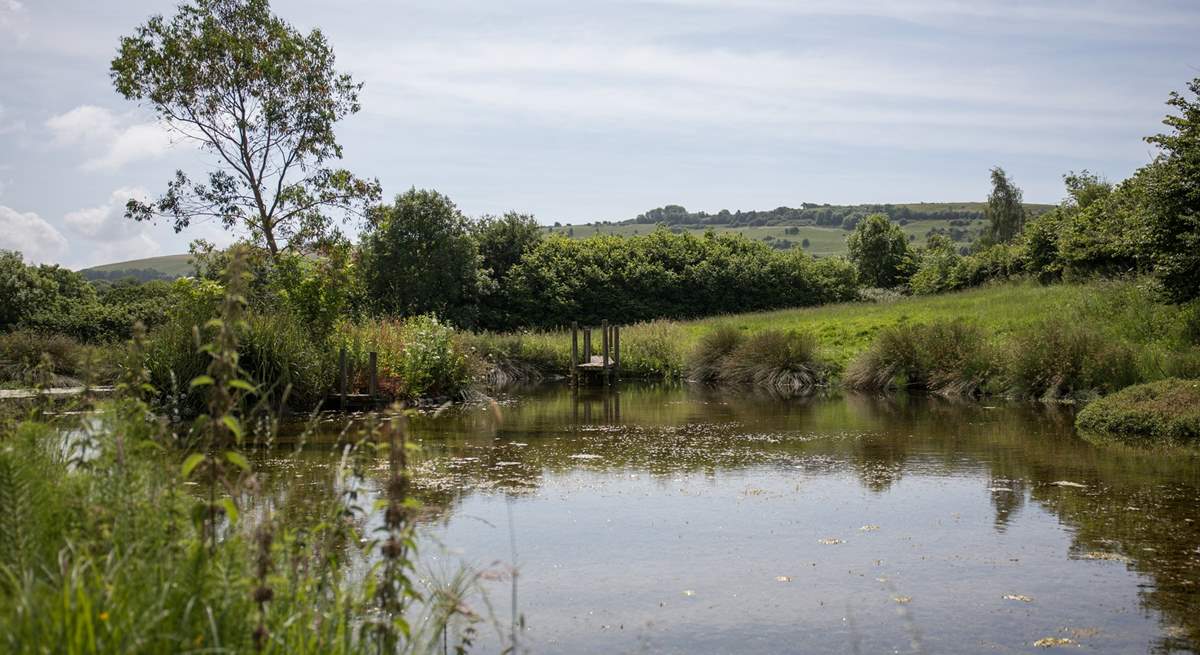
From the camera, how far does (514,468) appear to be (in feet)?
34.8

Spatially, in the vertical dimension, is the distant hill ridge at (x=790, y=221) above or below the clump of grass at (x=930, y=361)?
above

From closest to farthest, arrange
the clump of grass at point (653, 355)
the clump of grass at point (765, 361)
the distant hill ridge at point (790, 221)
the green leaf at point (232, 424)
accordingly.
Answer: the green leaf at point (232, 424)
the clump of grass at point (765, 361)
the clump of grass at point (653, 355)
the distant hill ridge at point (790, 221)

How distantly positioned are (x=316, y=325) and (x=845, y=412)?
9393 mm

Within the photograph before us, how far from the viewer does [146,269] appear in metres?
85.1

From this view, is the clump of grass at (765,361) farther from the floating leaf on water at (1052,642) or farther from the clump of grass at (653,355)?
the floating leaf on water at (1052,642)

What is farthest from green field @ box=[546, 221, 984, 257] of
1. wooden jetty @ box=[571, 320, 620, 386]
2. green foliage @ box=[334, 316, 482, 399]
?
green foliage @ box=[334, 316, 482, 399]

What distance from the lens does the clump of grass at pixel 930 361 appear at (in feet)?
64.0

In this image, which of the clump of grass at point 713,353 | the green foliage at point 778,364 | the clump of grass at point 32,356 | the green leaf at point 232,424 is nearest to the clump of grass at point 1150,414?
the green foliage at point 778,364

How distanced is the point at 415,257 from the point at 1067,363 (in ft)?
73.8

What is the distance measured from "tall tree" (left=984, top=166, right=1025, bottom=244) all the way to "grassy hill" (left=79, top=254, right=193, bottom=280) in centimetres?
5777

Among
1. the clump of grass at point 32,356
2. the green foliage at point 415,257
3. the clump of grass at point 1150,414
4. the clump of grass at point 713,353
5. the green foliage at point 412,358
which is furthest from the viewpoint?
the green foliage at point 415,257

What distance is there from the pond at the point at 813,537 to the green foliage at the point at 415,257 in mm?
21250

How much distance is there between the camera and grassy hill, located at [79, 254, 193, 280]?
79375 mm

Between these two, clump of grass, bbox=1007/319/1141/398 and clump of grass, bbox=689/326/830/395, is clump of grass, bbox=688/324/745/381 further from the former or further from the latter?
clump of grass, bbox=1007/319/1141/398
